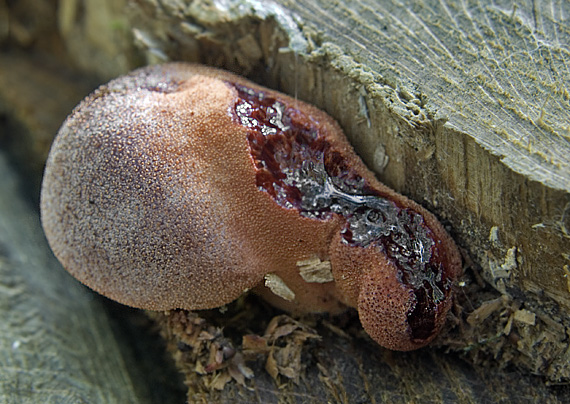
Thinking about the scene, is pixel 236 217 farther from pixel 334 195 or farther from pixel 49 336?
pixel 49 336

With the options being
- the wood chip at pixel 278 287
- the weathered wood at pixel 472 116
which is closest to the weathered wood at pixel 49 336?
the wood chip at pixel 278 287

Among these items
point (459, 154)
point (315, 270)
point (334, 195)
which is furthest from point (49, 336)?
point (459, 154)

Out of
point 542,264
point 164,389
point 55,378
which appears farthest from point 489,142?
point 55,378

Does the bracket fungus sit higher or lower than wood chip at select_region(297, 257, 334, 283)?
higher

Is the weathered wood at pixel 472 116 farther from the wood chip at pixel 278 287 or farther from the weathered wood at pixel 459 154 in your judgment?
the wood chip at pixel 278 287

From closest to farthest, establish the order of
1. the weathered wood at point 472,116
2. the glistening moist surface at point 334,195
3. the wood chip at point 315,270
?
1. the weathered wood at point 472,116
2. the glistening moist surface at point 334,195
3. the wood chip at point 315,270

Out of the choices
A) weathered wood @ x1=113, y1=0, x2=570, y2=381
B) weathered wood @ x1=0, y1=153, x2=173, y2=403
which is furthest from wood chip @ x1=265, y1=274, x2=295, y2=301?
weathered wood @ x1=0, y1=153, x2=173, y2=403

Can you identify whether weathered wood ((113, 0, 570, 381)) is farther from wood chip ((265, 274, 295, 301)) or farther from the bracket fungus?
wood chip ((265, 274, 295, 301))

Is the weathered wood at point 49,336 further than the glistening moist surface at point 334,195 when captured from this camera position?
Yes
